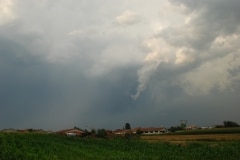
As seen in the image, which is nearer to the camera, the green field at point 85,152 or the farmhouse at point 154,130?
→ the green field at point 85,152

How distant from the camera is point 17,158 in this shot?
2539 centimetres

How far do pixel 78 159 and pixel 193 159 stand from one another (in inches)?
455

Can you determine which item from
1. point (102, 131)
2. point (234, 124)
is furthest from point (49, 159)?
point (234, 124)

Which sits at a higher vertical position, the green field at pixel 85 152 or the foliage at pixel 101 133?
the foliage at pixel 101 133

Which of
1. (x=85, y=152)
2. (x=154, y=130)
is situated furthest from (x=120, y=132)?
(x=85, y=152)

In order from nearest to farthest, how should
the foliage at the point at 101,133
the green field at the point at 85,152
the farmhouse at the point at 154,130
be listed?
the green field at the point at 85,152 → the foliage at the point at 101,133 → the farmhouse at the point at 154,130

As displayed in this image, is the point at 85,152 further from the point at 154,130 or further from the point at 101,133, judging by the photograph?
the point at 154,130

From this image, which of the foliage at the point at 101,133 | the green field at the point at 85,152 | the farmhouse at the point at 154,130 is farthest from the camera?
the farmhouse at the point at 154,130

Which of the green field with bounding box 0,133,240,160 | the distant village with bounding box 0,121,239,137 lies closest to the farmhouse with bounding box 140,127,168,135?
the distant village with bounding box 0,121,239,137

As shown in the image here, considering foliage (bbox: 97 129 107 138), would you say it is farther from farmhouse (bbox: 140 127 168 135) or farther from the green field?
farmhouse (bbox: 140 127 168 135)

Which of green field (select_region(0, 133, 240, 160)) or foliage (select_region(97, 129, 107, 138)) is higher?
foliage (select_region(97, 129, 107, 138))

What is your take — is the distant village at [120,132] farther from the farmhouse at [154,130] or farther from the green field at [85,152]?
the green field at [85,152]

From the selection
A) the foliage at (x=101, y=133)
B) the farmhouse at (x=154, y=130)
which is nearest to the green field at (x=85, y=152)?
the foliage at (x=101, y=133)

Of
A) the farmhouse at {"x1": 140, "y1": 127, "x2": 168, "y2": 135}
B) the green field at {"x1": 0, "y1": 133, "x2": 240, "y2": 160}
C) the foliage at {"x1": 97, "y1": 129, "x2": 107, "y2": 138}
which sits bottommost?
the green field at {"x1": 0, "y1": 133, "x2": 240, "y2": 160}
